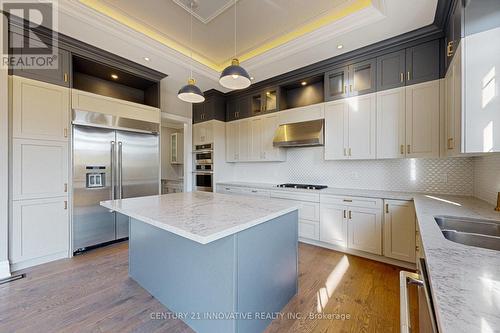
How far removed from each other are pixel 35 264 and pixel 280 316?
3.05 meters

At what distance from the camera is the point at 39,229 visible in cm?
256

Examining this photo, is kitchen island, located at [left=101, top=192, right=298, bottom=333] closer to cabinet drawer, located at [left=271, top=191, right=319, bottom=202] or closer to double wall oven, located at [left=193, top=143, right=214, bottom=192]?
cabinet drawer, located at [left=271, top=191, right=319, bottom=202]

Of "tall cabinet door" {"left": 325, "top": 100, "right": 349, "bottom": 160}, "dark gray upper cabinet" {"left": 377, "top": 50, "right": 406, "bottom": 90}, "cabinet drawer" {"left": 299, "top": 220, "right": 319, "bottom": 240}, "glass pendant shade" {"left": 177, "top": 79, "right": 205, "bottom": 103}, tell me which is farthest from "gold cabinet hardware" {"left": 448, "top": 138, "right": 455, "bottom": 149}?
"glass pendant shade" {"left": 177, "top": 79, "right": 205, "bottom": 103}

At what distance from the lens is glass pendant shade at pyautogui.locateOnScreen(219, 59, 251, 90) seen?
186 centimetres

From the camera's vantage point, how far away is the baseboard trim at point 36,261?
2.41m

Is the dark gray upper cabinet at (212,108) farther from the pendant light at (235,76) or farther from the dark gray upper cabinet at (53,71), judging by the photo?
the pendant light at (235,76)

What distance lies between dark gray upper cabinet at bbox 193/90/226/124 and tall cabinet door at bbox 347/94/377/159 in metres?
2.75

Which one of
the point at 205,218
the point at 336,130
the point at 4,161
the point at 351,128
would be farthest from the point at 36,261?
the point at 351,128

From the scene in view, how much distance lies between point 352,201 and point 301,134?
1.35 m

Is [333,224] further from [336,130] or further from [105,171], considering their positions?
[105,171]

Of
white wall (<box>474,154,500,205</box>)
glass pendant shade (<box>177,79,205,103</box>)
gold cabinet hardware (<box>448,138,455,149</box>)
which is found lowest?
white wall (<box>474,154,500,205</box>)

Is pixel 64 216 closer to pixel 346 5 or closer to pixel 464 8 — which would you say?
pixel 346 5

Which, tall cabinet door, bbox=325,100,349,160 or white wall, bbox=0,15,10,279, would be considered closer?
white wall, bbox=0,15,10,279

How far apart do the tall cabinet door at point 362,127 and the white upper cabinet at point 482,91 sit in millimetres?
1257
